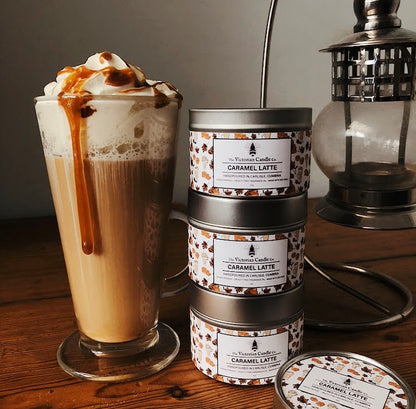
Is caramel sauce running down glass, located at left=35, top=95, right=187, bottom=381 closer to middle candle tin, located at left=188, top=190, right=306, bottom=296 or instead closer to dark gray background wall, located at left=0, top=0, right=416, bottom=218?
middle candle tin, located at left=188, top=190, right=306, bottom=296

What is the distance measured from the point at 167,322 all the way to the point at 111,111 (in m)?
0.33

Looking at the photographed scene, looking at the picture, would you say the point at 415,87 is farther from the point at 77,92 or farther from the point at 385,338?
the point at 77,92

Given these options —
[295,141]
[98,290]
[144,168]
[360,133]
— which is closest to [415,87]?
[360,133]

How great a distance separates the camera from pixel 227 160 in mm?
480

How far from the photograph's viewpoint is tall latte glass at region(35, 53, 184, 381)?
50 cm

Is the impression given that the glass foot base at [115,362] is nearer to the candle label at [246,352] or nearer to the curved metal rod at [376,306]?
the candle label at [246,352]

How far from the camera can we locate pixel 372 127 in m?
0.68

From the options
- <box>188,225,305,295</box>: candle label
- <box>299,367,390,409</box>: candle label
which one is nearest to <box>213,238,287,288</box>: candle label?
<box>188,225,305,295</box>: candle label

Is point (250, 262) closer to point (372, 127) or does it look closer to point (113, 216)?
point (113, 216)

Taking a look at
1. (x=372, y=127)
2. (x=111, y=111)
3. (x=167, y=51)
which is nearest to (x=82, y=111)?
(x=111, y=111)

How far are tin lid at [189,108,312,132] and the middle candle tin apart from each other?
0.07 m

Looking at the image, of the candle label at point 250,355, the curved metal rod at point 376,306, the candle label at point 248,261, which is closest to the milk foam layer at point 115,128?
the candle label at point 248,261

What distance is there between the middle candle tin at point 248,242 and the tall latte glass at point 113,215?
7cm

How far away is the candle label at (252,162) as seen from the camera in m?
0.47
